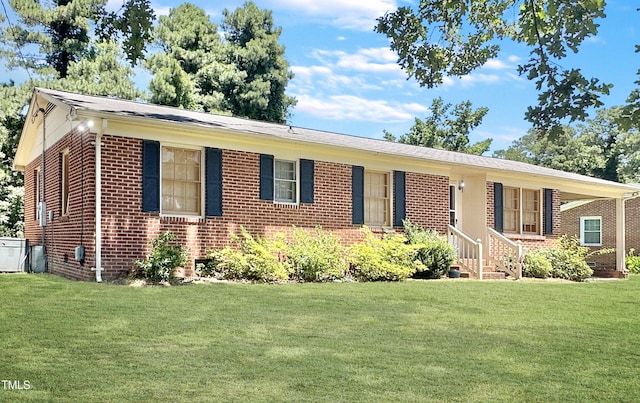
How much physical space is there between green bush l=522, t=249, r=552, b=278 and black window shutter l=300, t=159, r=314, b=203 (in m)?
6.40

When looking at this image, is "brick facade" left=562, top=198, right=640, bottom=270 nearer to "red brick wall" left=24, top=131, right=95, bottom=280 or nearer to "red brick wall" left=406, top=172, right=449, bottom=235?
"red brick wall" left=406, top=172, right=449, bottom=235

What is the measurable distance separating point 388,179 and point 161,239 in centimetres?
678

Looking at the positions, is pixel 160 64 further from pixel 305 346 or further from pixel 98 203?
pixel 305 346

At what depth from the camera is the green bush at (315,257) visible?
13477mm

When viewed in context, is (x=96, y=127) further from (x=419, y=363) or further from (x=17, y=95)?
(x=17, y=95)

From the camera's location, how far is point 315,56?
3228 centimetres

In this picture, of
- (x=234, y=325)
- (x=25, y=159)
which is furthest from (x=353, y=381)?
(x=25, y=159)

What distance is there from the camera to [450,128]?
40656 millimetres

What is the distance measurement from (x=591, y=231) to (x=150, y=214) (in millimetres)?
22604

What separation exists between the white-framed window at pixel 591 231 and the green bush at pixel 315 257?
1844cm

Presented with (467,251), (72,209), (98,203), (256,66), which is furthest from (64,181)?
(256,66)

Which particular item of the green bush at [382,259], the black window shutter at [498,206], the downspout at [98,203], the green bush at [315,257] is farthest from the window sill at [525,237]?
the downspout at [98,203]

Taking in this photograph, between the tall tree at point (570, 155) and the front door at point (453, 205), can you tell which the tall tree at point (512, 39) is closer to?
the front door at point (453, 205)

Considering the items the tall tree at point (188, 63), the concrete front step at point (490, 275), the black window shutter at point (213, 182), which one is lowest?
the concrete front step at point (490, 275)
